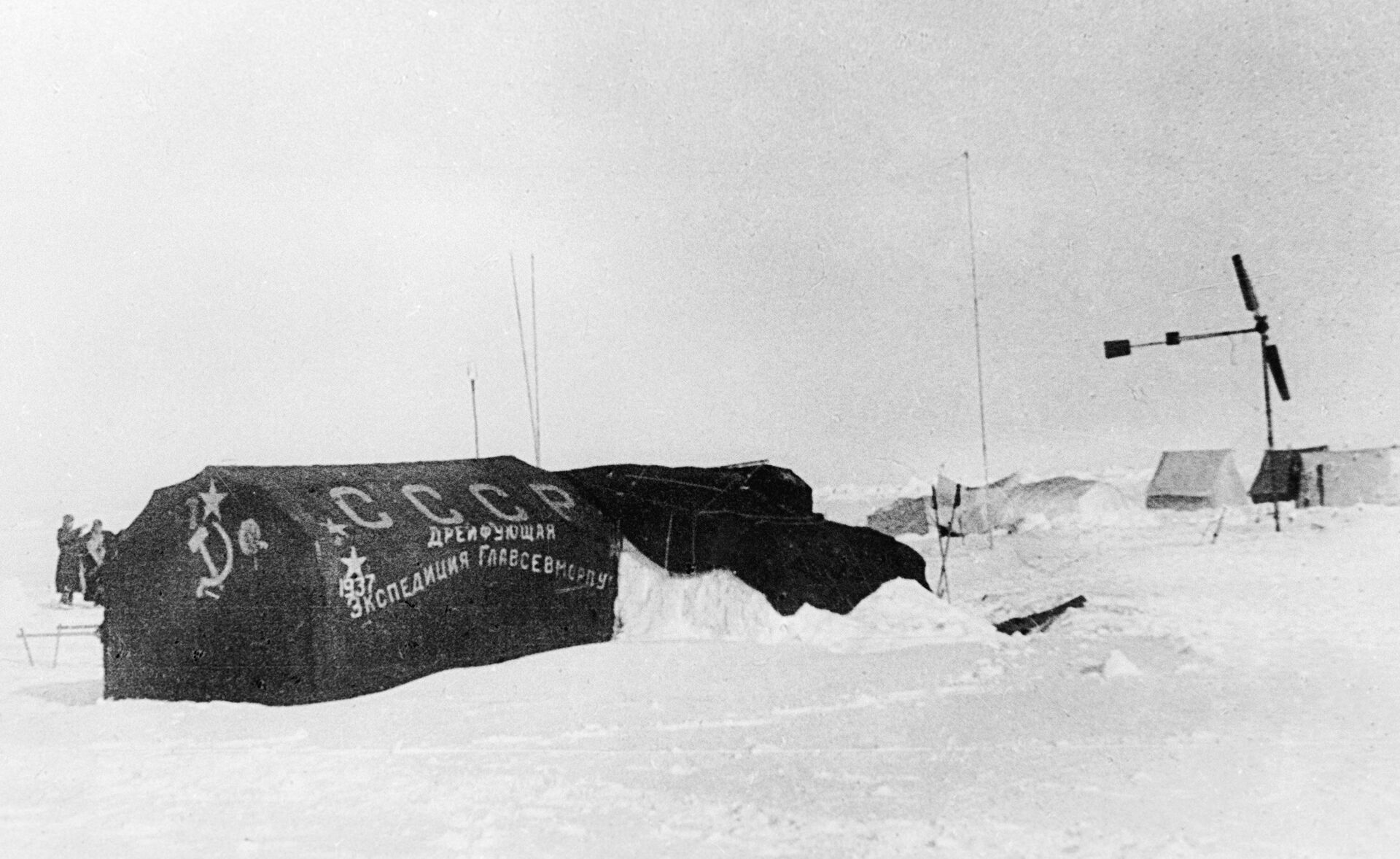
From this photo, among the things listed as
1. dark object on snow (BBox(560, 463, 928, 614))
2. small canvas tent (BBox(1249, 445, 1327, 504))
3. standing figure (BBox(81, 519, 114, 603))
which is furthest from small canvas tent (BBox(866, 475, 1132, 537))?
standing figure (BBox(81, 519, 114, 603))

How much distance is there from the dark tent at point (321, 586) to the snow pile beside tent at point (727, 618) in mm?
924

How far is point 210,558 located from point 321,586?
1.22 metres

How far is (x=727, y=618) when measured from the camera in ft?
41.6

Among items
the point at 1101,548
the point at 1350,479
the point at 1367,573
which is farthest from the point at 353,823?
the point at 1350,479

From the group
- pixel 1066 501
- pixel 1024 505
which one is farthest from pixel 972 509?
pixel 1066 501

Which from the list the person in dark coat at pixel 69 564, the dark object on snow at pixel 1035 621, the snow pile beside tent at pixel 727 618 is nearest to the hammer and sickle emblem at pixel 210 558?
the snow pile beside tent at pixel 727 618

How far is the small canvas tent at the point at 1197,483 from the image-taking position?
35.1 metres

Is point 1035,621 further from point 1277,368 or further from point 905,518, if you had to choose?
point 905,518

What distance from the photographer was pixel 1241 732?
7262 millimetres

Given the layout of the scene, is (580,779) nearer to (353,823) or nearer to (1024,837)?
(353,823)

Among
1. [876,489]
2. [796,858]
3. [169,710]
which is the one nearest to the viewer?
[796,858]

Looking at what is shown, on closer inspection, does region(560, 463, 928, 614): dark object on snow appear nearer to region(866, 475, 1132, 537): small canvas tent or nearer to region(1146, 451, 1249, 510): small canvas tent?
region(866, 475, 1132, 537): small canvas tent

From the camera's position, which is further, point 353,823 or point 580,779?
point 580,779

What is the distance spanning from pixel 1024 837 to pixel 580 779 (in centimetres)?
267
